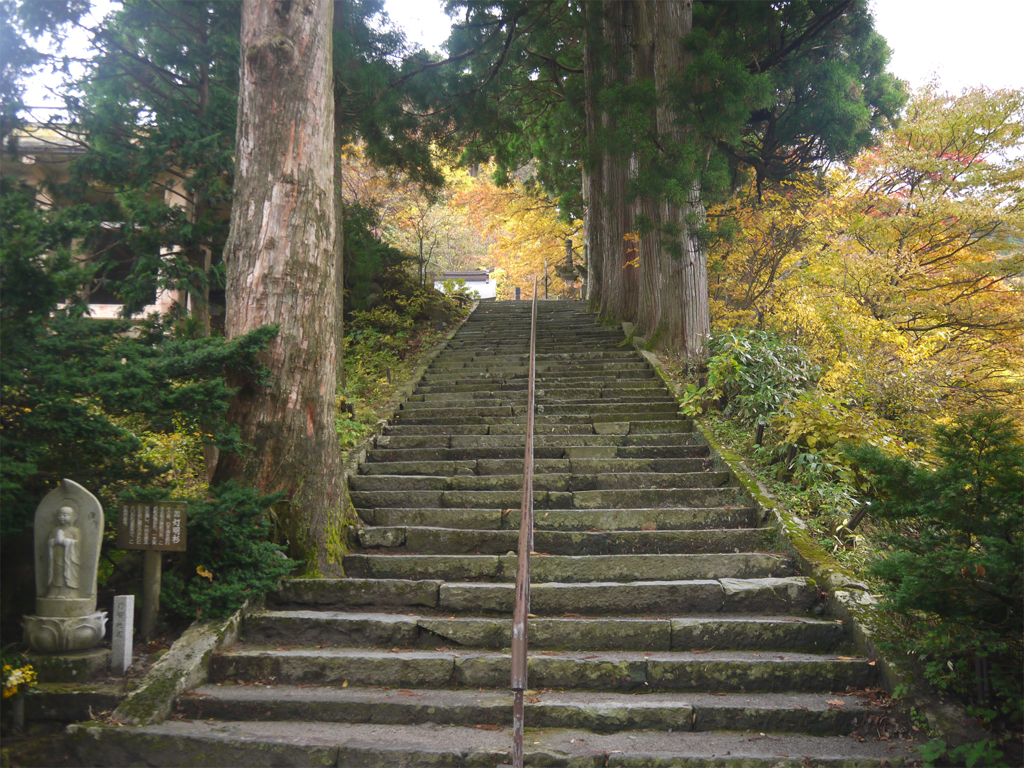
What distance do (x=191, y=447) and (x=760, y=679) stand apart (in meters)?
5.15

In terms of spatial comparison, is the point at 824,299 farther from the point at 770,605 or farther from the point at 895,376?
the point at 770,605

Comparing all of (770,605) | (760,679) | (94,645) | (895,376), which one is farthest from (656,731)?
(895,376)

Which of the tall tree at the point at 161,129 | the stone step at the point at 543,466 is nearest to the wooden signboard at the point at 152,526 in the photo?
the stone step at the point at 543,466

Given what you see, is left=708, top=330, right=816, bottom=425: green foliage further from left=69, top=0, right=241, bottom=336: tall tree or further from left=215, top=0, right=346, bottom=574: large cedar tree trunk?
left=69, top=0, right=241, bottom=336: tall tree

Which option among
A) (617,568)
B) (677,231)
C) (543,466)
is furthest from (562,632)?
(677,231)

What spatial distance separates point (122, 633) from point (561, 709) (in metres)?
2.49

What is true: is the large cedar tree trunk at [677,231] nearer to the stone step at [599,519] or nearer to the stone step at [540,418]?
the stone step at [540,418]

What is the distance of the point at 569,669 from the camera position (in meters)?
3.76

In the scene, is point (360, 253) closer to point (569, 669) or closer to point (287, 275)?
point (287, 275)

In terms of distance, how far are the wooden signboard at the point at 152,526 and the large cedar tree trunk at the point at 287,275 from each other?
2.47 ft

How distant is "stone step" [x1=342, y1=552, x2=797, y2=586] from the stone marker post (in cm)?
184

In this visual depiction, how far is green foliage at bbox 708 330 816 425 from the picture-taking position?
21.6 feet

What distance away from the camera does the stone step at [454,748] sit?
3.07 meters

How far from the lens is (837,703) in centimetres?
344
